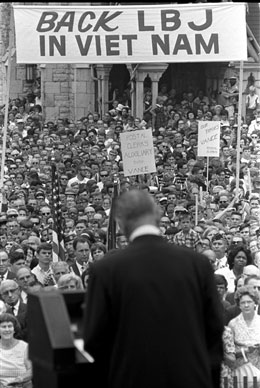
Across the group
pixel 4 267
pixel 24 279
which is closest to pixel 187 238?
pixel 4 267

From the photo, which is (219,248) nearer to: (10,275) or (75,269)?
(75,269)

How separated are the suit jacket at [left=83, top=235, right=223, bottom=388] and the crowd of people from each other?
1272mm

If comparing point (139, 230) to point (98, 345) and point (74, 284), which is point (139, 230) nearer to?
point (98, 345)

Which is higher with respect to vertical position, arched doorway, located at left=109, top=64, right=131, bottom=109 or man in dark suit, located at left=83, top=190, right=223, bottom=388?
man in dark suit, located at left=83, top=190, right=223, bottom=388

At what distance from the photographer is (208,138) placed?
24.4 metres

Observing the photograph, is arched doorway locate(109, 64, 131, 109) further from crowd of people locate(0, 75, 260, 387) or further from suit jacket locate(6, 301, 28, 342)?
suit jacket locate(6, 301, 28, 342)

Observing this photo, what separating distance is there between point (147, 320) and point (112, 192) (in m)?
14.5

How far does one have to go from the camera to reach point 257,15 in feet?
163

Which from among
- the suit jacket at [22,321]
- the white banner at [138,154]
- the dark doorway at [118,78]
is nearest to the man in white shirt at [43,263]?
the suit jacket at [22,321]

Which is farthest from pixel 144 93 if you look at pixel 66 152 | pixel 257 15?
pixel 66 152

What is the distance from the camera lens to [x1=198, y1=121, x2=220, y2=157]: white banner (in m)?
24.2

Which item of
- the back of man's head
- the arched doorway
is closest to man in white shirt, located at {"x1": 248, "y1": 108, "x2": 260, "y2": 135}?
the arched doorway

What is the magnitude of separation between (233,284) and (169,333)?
7.85 meters

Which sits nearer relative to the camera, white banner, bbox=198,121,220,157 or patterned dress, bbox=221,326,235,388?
patterned dress, bbox=221,326,235,388
